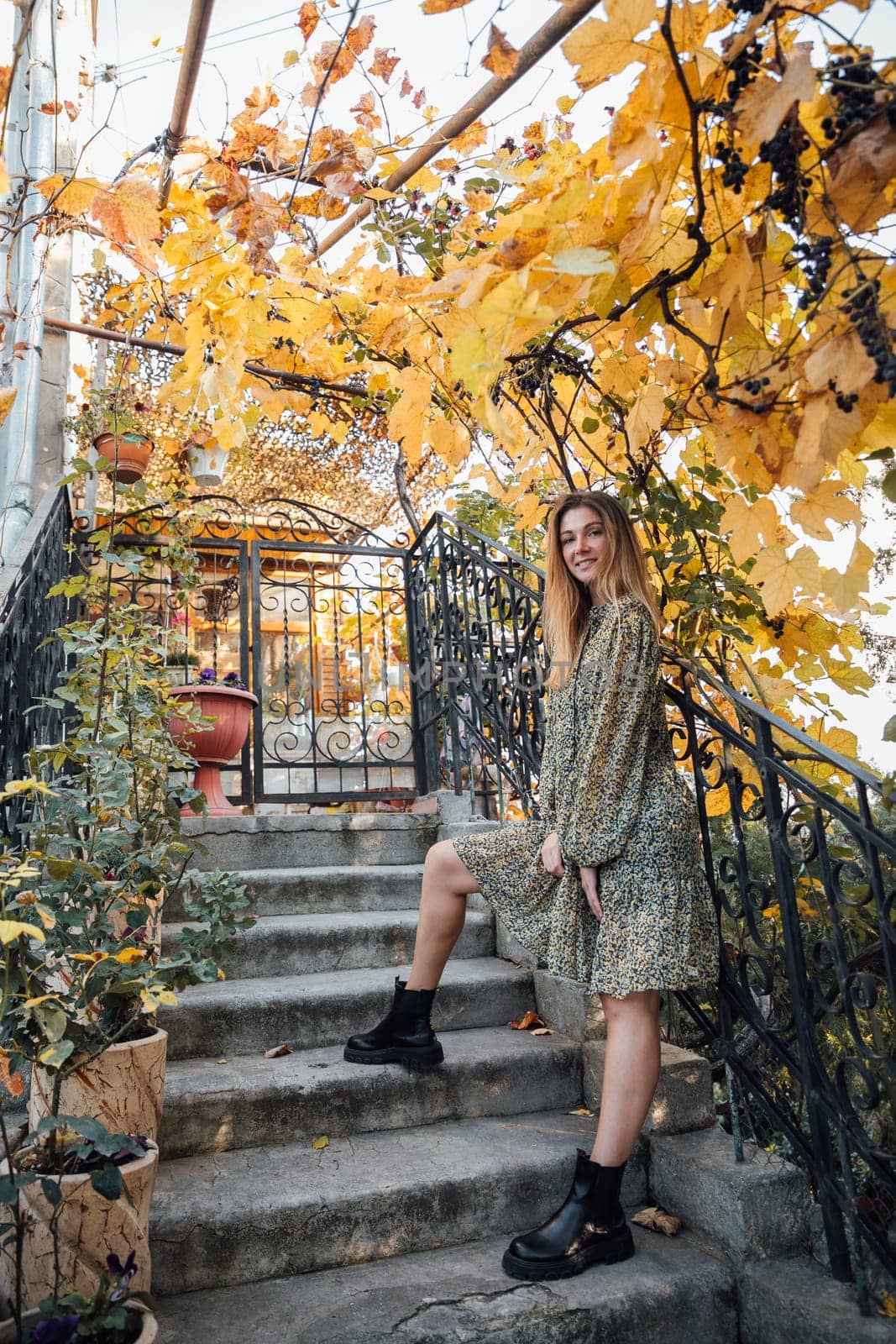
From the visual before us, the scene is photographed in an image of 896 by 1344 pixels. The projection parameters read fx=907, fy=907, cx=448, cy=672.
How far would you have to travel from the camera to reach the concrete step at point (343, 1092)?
225 cm

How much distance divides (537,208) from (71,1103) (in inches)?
72.8

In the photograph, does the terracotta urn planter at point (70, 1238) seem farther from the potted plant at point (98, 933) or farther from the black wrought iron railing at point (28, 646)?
the black wrought iron railing at point (28, 646)

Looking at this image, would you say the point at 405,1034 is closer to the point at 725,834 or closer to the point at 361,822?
the point at 725,834

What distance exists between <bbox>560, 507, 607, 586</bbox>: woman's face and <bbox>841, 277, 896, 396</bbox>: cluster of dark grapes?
3.90 feet

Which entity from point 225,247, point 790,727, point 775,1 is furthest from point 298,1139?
point 775,1

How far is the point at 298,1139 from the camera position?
2314 mm

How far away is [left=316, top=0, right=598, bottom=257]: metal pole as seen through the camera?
99.7 inches

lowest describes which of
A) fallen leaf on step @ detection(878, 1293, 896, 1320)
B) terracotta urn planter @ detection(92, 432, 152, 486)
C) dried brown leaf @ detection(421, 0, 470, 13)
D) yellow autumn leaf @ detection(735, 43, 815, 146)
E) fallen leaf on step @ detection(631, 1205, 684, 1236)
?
fallen leaf on step @ detection(878, 1293, 896, 1320)

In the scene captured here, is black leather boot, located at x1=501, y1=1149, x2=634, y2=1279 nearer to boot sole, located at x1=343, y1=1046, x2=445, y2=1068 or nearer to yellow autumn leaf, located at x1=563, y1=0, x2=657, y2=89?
boot sole, located at x1=343, y1=1046, x2=445, y2=1068

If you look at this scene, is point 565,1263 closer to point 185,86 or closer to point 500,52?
point 500,52

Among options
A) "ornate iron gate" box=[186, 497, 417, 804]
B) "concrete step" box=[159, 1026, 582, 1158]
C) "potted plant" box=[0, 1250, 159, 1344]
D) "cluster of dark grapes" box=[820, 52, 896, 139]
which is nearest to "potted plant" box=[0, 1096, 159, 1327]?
"potted plant" box=[0, 1250, 159, 1344]

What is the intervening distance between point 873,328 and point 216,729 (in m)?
4.25

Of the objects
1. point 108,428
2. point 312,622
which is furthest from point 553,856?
point 312,622

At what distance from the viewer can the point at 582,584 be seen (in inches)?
97.2
